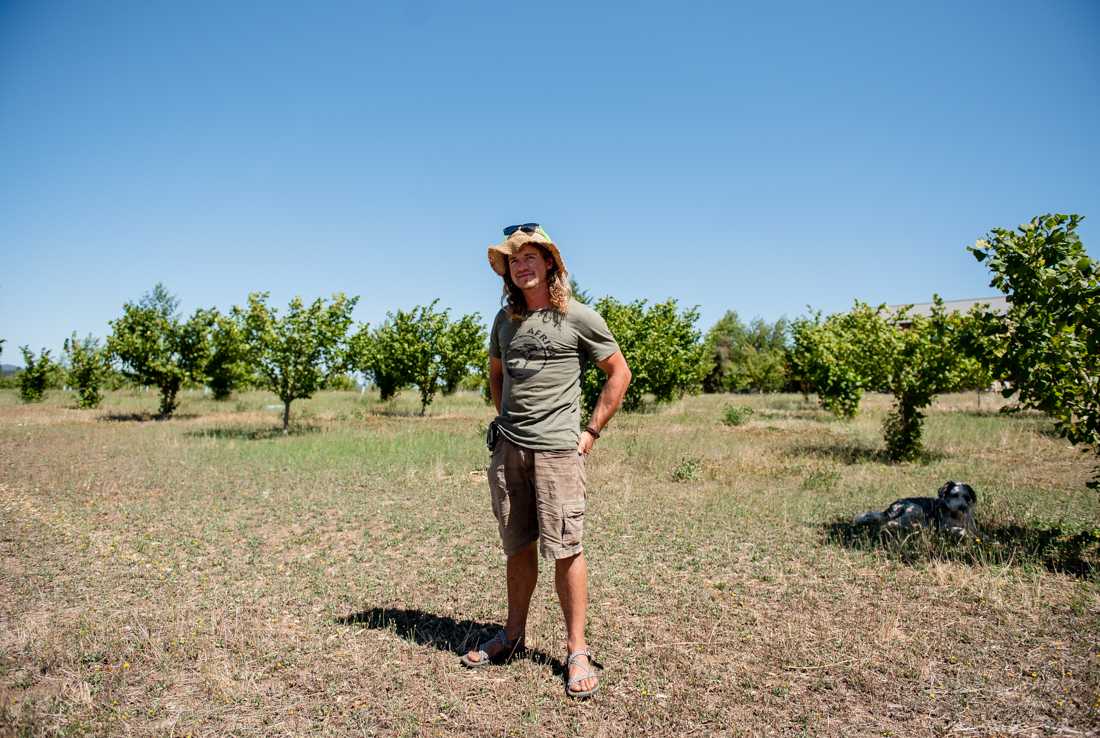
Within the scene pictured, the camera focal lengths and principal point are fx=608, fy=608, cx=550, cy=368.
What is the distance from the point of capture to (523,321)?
3469mm

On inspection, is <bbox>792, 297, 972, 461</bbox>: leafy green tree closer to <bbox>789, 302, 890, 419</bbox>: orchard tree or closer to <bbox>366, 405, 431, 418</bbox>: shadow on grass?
<bbox>789, 302, 890, 419</bbox>: orchard tree

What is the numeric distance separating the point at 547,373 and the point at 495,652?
5.77 ft

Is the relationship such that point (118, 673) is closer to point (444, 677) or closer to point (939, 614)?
point (444, 677)

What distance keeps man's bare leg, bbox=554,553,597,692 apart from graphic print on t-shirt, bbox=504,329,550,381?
1051mm

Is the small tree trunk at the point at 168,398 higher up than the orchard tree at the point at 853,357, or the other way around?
the orchard tree at the point at 853,357

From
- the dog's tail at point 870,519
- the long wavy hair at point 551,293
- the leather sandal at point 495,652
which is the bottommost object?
the leather sandal at point 495,652

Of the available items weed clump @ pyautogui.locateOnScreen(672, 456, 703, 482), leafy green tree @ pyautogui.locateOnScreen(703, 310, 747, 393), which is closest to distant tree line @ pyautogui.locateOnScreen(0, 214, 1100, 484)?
weed clump @ pyautogui.locateOnScreen(672, 456, 703, 482)

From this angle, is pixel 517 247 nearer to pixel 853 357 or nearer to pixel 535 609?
pixel 535 609

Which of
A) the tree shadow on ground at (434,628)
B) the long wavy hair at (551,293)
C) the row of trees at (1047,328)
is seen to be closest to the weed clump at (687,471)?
the row of trees at (1047,328)

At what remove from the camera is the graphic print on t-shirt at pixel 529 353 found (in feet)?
11.0

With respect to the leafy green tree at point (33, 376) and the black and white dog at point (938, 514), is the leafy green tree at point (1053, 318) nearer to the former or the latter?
the black and white dog at point (938, 514)

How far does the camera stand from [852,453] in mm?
13305

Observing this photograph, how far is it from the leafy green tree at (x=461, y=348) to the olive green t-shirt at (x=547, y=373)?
20.5 meters

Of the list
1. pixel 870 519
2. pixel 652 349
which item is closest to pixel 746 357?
pixel 652 349
